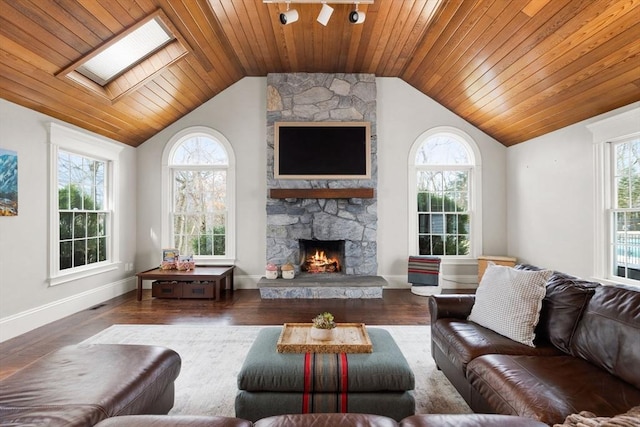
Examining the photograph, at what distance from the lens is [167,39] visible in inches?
147

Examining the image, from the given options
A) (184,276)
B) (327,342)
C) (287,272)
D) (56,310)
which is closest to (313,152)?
(287,272)

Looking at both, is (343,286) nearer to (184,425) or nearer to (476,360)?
(476,360)

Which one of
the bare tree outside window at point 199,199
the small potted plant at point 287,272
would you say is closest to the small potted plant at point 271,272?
the small potted plant at point 287,272

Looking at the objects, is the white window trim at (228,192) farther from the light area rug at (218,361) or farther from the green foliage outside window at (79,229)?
the light area rug at (218,361)

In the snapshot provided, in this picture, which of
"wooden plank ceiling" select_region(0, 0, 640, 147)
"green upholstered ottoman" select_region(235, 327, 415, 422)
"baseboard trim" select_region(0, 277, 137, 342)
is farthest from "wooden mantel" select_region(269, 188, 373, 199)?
"green upholstered ottoman" select_region(235, 327, 415, 422)

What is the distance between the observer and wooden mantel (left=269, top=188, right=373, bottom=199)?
16.7 ft

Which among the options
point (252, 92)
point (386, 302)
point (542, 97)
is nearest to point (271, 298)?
point (386, 302)

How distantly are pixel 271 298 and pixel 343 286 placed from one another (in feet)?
3.47

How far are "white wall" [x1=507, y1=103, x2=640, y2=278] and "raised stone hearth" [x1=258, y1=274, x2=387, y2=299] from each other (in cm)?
227

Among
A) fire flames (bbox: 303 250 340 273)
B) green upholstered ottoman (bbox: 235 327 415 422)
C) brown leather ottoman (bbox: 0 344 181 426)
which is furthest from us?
fire flames (bbox: 303 250 340 273)

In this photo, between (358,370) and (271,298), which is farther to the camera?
(271,298)

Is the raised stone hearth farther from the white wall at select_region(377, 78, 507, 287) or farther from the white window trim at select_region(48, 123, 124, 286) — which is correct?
the white window trim at select_region(48, 123, 124, 286)

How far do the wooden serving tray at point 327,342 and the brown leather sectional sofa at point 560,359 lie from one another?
1.91 ft

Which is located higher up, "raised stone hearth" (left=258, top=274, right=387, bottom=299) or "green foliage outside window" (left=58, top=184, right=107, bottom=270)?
"green foliage outside window" (left=58, top=184, right=107, bottom=270)
